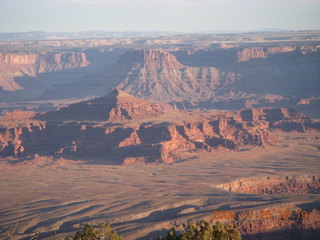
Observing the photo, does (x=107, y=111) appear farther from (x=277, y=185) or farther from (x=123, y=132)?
(x=277, y=185)

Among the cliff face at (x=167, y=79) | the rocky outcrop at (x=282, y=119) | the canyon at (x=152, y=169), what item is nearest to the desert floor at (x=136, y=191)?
the canyon at (x=152, y=169)

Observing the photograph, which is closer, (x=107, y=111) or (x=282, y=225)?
(x=282, y=225)

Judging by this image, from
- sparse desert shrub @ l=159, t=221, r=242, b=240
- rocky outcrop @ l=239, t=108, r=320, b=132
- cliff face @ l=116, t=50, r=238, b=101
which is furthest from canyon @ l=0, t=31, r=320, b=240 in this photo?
cliff face @ l=116, t=50, r=238, b=101

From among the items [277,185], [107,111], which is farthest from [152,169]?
[107,111]

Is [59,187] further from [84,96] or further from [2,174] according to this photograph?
[84,96]

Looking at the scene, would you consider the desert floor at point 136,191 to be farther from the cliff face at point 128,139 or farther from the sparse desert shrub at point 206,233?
the sparse desert shrub at point 206,233
